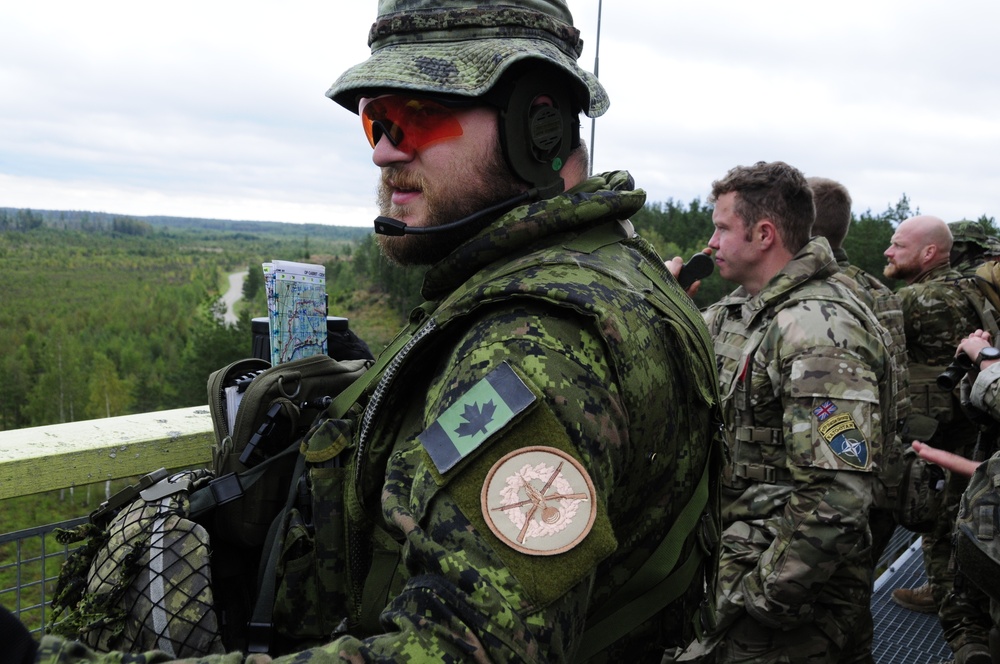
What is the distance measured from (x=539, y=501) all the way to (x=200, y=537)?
3.24 ft

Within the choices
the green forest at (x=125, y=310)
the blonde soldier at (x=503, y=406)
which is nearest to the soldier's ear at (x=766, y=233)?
the blonde soldier at (x=503, y=406)

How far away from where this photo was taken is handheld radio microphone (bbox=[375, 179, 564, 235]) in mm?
1695

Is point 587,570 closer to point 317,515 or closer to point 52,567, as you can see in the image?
point 317,515

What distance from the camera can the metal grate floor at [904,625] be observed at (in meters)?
4.48

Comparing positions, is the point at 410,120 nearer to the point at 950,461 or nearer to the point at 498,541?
the point at 498,541

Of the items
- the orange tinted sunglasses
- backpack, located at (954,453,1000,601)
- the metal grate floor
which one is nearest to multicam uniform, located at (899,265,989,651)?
the metal grate floor

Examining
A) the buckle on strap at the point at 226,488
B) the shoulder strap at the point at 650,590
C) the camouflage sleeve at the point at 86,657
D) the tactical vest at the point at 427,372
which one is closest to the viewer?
the camouflage sleeve at the point at 86,657

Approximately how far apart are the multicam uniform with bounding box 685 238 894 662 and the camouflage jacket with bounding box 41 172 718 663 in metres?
1.44

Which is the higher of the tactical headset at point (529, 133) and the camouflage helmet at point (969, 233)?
the camouflage helmet at point (969, 233)

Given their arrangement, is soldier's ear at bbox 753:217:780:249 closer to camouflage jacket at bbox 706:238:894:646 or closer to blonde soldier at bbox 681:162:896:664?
blonde soldier at bbox 681:162:896:664

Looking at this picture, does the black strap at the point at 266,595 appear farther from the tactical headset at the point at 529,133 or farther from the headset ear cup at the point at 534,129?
the headset ear cup at the point at 534,129

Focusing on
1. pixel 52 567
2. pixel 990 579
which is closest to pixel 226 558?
pixel 52 567

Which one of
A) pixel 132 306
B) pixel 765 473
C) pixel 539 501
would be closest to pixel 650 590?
pixel 539 501

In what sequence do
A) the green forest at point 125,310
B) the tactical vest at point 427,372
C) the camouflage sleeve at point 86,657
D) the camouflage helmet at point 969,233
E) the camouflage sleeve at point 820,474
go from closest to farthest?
the camouflage sleeve at point 86,657 < the tactical vest at point 427,372 < the camouflage sleeve at point 820,474 < the camouflage helmet at point 969,233 < the green forest at point 125,310
